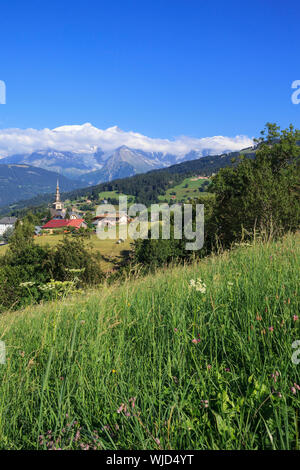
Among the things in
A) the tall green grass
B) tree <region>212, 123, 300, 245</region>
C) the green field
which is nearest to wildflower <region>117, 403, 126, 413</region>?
the tall green grass

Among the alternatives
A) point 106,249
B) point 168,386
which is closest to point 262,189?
point 168,386

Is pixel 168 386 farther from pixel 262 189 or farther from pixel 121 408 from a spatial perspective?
pixel 262 189

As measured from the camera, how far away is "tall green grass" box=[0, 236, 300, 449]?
177 cm

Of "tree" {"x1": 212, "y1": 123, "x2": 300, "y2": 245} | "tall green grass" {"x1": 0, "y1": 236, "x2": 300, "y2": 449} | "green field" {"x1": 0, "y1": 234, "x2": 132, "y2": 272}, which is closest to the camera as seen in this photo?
"tall green grass" {"x1": 0, "y1": 236, "x2": 300, "y2": 449}

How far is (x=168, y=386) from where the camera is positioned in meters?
2.27

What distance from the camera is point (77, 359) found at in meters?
2.55

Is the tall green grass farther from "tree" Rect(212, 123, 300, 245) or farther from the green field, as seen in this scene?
the green field

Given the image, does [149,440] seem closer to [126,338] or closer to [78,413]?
[78,413]

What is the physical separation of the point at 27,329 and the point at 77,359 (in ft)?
4.91

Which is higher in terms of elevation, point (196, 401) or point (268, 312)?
point (268, 312)

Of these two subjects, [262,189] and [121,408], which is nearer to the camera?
[121,408]

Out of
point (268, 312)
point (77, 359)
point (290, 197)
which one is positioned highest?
point (290, 197)
